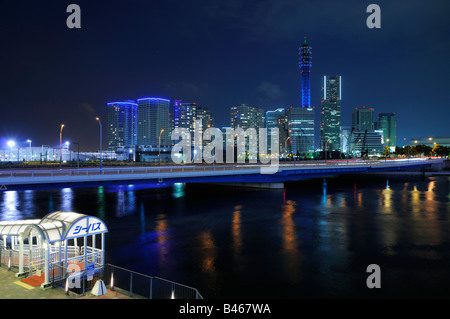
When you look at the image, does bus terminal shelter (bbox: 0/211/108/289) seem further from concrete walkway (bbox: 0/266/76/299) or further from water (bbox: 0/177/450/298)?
water (bbox: 0/177/450/298)

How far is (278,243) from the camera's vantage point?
29453mm

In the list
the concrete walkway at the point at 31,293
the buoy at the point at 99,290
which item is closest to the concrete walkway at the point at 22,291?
the concrete walkway at the point at 31,293

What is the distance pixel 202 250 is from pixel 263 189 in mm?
46789

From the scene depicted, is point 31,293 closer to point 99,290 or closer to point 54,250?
point 99,290

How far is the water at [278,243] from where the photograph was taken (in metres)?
19.9

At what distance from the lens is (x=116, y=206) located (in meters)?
50.5

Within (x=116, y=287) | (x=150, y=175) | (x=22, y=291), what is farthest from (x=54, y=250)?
(x=150, y=175)

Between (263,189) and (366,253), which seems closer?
(366,253)

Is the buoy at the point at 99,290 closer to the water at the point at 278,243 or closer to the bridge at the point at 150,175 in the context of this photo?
the water at the point at 278,243

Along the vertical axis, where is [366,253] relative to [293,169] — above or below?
below

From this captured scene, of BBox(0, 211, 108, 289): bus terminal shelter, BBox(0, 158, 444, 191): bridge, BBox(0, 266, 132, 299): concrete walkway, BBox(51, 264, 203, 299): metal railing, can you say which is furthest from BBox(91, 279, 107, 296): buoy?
BBox(0, 158, 444, 191): bridge
